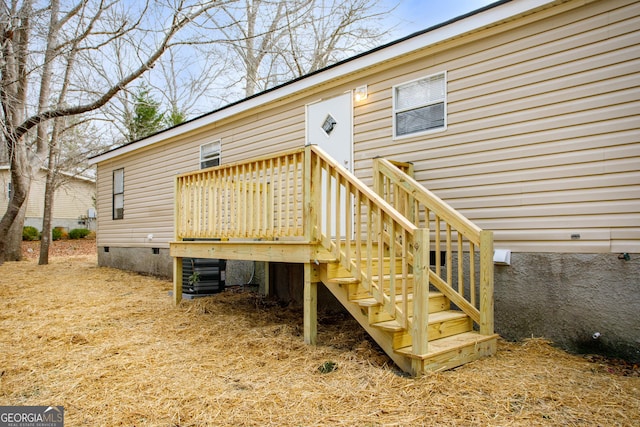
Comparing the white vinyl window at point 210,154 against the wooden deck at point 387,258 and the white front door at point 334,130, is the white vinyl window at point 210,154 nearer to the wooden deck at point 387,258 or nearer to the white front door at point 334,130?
the white front door at point 334,130

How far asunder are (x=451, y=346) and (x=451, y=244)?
1439mm

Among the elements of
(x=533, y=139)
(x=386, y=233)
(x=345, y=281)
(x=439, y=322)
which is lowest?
(x=439, y=322)

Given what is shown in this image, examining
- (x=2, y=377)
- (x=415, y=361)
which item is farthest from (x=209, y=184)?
(x=415, y=361)

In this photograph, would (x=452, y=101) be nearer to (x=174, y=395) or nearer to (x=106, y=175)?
(x=174, y=395)

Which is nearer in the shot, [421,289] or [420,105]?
[421,289]

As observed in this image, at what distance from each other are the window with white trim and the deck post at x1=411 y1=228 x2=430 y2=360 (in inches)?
397

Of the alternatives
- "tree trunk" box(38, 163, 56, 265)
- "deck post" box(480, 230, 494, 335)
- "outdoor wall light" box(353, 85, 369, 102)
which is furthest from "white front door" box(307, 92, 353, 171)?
"tree trunk" box(38, 163, 56, 265)

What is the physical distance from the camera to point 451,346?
3562 mm

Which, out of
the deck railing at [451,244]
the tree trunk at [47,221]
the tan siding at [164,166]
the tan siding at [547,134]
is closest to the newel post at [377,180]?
the deck railing at [451,244]

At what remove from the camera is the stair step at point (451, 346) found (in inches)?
132

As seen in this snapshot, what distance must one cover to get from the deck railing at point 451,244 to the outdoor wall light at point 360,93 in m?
1.29

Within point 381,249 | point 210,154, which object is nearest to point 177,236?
point 210,154

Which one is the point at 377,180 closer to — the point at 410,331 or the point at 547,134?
the point at 547,134

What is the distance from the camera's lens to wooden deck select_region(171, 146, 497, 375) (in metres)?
3.45
